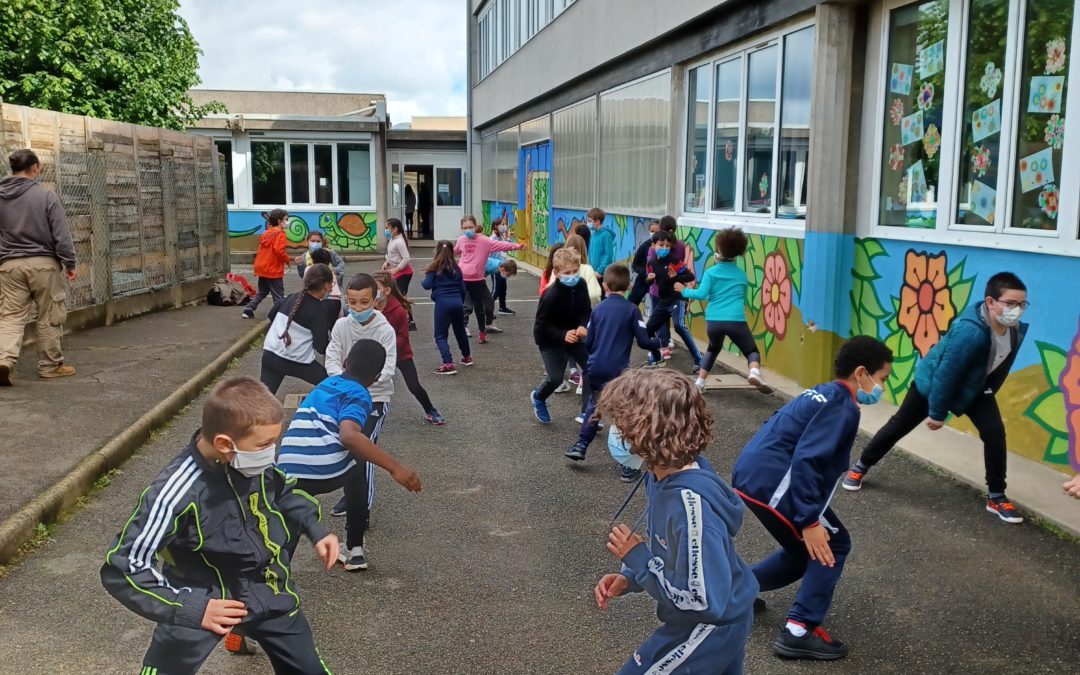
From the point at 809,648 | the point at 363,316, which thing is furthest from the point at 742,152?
the point at 809,648

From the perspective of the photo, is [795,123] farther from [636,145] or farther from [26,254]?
[26,254]

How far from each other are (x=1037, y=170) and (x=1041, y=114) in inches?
16.4

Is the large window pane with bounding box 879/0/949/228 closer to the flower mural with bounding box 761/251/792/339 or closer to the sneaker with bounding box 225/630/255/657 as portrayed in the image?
the flower mural with bounding box 761/251/792/339

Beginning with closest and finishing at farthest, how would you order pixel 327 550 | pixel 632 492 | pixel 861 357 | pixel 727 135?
pixel 327 550, pixel 632 492, pixel 861 357, pixel 727 135

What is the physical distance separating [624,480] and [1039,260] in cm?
349

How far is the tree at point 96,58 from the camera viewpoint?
18.8m

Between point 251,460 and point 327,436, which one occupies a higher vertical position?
point 251,460

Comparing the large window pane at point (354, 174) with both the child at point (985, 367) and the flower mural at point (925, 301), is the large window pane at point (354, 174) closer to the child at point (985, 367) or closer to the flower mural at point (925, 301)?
the flower mural at point (925, 301)

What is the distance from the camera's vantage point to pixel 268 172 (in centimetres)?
3127

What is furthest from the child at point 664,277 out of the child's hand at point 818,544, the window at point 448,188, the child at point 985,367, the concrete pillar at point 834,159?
the window at point 448,188

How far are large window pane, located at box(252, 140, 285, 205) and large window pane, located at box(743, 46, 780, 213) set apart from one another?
72.9ft

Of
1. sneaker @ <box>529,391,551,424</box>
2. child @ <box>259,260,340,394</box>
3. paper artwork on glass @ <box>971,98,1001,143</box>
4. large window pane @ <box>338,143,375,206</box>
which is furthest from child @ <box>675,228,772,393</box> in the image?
large window pane @ <box>338,143,375,206</box>

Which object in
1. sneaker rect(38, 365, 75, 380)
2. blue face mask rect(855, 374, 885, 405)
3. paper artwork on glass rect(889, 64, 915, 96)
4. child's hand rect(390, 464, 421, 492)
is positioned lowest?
sneaker rect(38, 365, 75, 380)

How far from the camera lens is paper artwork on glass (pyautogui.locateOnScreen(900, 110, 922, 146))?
347 inches
